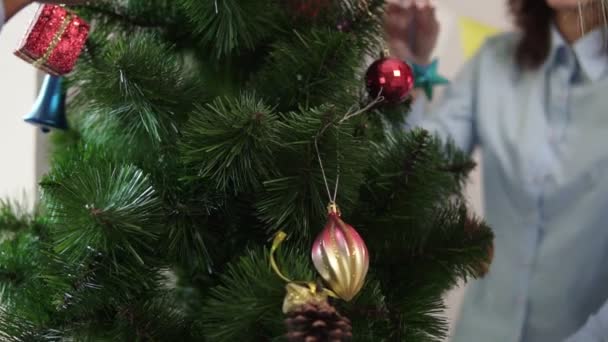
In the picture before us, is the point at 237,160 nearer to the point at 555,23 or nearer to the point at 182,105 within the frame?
the point at 182,105

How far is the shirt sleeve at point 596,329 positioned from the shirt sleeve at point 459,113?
0.27m

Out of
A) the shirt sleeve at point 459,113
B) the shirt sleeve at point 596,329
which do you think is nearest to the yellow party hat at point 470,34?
the shirt sleeve at point 459,113

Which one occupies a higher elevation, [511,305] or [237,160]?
[237,160]

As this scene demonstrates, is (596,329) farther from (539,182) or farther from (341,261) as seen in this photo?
(341,261)

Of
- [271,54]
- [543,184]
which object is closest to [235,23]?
[271,54]

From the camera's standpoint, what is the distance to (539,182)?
0.73 meters

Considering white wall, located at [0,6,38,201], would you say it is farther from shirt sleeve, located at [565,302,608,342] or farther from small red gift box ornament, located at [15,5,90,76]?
shirt sleeve, located at [565,302,608,342]

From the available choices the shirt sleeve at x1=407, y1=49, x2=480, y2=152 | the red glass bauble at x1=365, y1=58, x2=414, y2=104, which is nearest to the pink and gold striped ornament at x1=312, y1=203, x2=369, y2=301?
the red glass bauble at x1=365, y1=58, x2=414, y2=104

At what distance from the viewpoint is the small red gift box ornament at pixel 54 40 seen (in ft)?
1.37

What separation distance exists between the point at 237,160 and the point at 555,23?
1.78 feet

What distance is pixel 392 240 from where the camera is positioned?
464 mm

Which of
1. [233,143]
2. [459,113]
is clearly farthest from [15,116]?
[459,113]

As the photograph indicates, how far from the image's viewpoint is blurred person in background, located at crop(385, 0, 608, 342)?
0.69 m

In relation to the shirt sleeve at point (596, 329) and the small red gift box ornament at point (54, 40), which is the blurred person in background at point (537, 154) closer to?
the shirt sleeve at point (596, 329)
